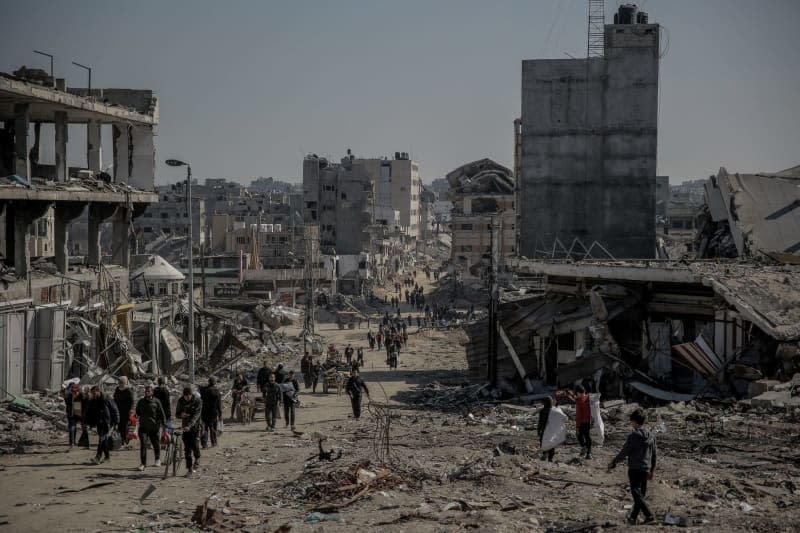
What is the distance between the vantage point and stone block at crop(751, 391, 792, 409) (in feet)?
61.4

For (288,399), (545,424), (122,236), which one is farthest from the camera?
(122,236)

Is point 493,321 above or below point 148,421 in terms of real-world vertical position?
above

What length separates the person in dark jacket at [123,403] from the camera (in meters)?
16.1

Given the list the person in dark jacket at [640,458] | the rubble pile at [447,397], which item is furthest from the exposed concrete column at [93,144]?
the person in dark jacket at [640,458]

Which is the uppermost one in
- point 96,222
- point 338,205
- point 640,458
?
point 338,205

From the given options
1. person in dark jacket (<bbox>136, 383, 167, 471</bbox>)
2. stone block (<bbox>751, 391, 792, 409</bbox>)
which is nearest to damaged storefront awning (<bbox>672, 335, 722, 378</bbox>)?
stone block (<bbox>751, 391, 792, 409</bbox>)

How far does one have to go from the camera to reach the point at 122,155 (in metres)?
38.2

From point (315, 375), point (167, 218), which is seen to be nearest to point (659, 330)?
point (315, 375)

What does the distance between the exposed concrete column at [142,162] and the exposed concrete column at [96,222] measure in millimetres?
2616

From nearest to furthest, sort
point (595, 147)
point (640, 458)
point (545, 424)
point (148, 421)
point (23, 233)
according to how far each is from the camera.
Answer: point (640, 458) → point (148, 421) → point (545, 424) → point (23, 233) → point (595, 147)

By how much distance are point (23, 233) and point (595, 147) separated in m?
27.2

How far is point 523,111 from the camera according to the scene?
1869 inches

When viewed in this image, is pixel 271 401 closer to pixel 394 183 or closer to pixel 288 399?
pixel 288 399

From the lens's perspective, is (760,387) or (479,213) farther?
(479,213)
